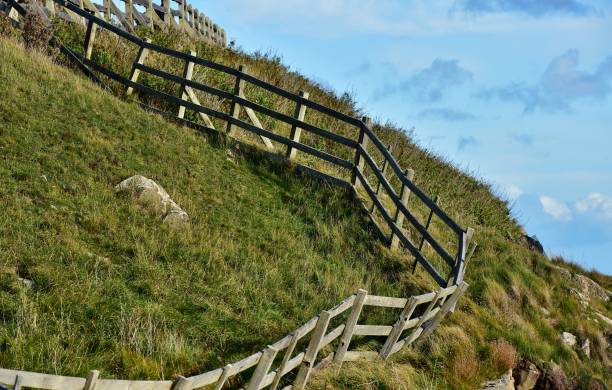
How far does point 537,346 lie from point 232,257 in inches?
215

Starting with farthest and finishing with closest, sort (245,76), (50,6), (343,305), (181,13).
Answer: (181,13)
(50,6)
(245,76)
(343,305)

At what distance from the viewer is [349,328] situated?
A: 844 cm

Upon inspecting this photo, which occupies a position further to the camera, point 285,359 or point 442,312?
point 442,312

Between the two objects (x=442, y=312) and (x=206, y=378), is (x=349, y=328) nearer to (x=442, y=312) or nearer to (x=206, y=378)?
(x=442, y=312)

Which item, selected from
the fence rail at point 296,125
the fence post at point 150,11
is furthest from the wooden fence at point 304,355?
the fence post at point 150,11

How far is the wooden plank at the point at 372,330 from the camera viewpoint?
8.77m

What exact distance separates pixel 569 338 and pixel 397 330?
565cm

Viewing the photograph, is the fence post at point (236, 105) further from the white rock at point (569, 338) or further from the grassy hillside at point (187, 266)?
the white rock at point (569, 338)

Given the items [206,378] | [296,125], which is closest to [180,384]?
[206,378]

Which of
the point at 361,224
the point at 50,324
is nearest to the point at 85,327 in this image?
the point at 50,324

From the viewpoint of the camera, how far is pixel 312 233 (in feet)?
42.2

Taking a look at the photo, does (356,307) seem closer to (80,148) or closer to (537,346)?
(537,346)

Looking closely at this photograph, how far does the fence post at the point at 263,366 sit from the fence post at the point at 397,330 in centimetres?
296

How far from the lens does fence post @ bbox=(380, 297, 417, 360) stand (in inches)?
362
